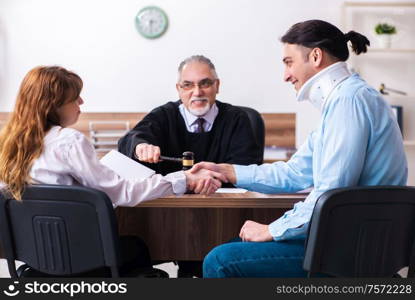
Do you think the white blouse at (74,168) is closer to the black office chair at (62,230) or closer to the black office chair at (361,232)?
the black office chair at (62,230)

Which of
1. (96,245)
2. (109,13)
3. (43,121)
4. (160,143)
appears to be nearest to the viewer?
(96,245)

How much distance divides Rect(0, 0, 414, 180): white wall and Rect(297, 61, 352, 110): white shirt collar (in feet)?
11.8

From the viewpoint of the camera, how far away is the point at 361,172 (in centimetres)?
169

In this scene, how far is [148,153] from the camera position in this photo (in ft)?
8.41

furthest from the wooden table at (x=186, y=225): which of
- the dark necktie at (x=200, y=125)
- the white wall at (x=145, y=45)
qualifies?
the white wall at (x=145, y=45)

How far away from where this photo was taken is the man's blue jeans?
5.51ft

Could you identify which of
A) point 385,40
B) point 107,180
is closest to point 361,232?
point 107,180

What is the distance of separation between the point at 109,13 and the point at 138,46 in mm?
392

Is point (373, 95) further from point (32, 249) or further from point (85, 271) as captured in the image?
point (32, 249)

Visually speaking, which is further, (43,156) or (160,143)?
(160,143)

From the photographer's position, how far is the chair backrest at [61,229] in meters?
1.57

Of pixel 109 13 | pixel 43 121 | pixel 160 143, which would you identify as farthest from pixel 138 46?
pixel 43 121

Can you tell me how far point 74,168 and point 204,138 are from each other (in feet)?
4.18

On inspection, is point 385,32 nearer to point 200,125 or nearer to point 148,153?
point 200,125
